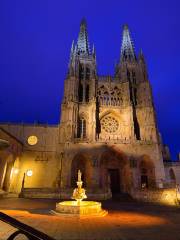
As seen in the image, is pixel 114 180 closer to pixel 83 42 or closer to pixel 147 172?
pixel 147 172

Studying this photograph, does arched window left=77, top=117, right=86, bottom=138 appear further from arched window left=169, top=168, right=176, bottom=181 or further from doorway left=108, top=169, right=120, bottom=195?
arched window left=169, top=168, right=176, bottom=181

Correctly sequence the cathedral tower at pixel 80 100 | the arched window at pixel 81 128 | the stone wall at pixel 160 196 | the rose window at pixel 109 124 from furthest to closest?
the rose window at pixel 109 124
the arched window at pixel 81 128
the cathedral tower at pixel 80 100
the stone wall at pixel 160 196

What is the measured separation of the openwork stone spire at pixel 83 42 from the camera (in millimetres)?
35822

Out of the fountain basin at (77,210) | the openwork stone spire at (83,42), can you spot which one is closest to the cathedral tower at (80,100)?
the openwork stone spire at (83,42)

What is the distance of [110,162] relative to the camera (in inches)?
1004

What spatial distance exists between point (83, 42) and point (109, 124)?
64.8 ft

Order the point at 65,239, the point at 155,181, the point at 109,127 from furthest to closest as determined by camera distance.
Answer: the point at 109,127, the point at 155,181, the point at 65,239

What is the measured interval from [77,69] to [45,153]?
14.8 m

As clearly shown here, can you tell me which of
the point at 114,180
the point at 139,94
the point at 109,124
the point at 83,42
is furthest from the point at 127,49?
the point at 114,180

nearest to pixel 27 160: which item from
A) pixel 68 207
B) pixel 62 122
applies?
pixel 62 122

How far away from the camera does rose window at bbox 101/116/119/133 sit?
1100 inches

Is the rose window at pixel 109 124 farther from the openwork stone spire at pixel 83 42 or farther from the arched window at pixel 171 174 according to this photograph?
the openwork stone spire at pixel 83 42

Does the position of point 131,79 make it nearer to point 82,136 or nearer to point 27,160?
point 82,136

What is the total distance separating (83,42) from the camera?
37.6 meters
